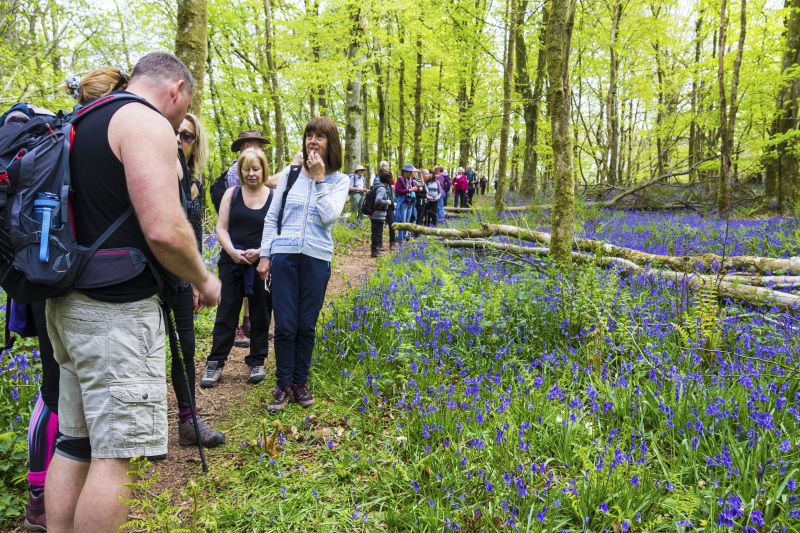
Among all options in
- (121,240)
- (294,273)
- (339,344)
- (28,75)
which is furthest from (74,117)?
(28,75)

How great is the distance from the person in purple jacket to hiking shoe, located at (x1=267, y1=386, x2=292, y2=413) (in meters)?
8.64

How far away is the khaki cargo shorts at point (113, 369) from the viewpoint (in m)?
1.71

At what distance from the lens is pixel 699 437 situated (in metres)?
2.63

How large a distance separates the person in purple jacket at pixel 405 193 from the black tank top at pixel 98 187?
398 inches

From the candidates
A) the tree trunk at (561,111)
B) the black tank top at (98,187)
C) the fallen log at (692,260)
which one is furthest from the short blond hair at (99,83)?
the fallen log at (692,260)

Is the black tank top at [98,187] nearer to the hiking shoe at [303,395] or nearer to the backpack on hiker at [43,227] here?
the backpack on hiker at [43,227]

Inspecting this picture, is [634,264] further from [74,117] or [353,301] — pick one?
[74,117]

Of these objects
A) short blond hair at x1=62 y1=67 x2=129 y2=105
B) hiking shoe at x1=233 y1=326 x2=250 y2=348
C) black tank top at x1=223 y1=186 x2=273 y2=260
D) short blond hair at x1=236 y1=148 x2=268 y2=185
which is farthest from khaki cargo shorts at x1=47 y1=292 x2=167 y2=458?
hiking shoe at x1=233 y1=326 x2=250 y2=348

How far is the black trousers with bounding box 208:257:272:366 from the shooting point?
4.34 metres

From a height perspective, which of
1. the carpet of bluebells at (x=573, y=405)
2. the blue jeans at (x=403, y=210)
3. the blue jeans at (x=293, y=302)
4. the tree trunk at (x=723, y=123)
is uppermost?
the tree trunk at (x=723, y=123)

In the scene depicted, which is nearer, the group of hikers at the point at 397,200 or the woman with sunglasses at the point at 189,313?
the woman with sunglasses at the point at 189,313

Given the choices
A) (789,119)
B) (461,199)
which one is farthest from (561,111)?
(461,199)

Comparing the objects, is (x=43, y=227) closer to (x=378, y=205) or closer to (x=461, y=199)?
(x=378, y=205)

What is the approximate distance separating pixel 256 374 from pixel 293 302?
122 centimetres
